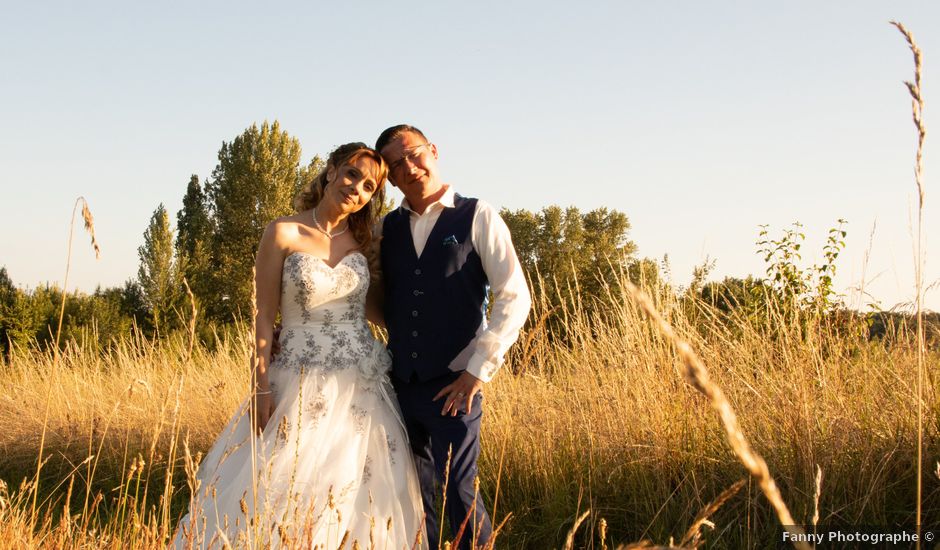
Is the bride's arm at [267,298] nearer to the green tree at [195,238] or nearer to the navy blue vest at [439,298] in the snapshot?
the navy blue vest at [439,298]

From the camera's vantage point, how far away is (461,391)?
288 cm

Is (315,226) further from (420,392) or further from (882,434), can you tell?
(882,434)

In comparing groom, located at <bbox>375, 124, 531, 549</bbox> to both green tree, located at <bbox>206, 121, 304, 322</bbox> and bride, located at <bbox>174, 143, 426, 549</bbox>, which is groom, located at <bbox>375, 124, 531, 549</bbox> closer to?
bride, located at <bbox>174, 143, 426, 549</bbox>

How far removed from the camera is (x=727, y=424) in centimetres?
56

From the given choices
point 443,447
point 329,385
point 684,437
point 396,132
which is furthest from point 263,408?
point 684,437

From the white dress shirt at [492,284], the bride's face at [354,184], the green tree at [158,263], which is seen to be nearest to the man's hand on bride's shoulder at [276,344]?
the bride's face at [354,184]

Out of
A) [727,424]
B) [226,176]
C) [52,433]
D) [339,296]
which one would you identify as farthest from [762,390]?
[226,176]

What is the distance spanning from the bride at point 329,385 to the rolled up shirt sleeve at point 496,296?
0.50 m

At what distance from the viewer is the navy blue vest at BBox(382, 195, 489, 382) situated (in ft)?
9.80

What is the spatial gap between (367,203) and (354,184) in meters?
0.25

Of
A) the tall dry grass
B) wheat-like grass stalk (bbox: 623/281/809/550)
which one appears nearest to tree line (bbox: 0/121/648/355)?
the tall dry grass

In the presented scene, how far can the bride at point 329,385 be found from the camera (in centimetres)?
285

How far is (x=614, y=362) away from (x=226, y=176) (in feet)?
87.4

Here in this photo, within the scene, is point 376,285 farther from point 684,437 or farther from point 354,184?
point 684,437
